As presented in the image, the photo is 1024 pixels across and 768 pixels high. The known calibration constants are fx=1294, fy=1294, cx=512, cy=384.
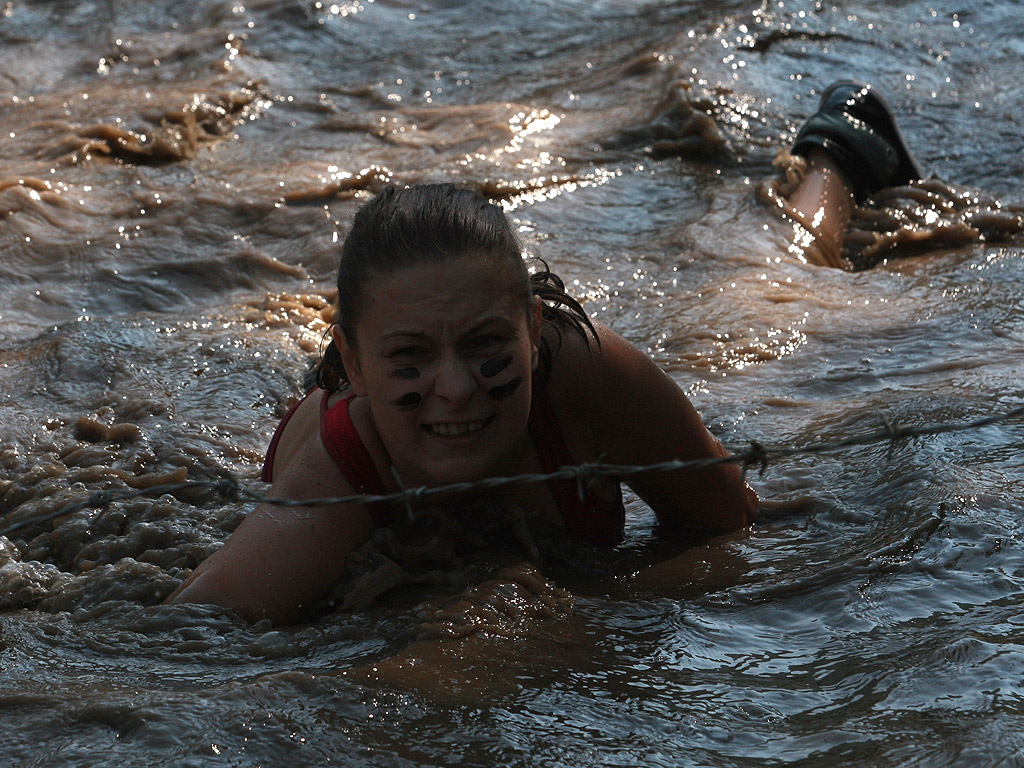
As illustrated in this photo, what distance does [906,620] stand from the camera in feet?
9.12

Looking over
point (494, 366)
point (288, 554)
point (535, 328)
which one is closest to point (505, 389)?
point (494, 366)

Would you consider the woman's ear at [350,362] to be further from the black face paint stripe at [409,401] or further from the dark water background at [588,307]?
the dark water background at [588,307]

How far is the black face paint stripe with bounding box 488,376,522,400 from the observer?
297 cm

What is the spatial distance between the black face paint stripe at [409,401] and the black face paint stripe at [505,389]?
0.17 meters

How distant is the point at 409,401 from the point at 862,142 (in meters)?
3.94

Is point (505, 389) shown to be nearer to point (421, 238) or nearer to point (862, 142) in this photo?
point (421, 238)

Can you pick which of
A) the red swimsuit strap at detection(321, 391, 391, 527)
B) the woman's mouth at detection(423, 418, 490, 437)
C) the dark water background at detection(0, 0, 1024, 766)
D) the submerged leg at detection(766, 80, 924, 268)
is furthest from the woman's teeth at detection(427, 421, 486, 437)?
the submerged leg at detection(766, 80, 924, 268)

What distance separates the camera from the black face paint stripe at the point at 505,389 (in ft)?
9.73

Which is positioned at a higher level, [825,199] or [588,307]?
[825,199]

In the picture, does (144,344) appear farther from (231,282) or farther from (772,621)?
(772,621)

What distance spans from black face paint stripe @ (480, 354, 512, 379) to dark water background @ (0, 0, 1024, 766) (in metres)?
0.59

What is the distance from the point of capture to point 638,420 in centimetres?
329

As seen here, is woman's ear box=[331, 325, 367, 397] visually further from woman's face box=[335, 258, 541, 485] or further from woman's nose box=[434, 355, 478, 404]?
woman's nose box=[434, 355, 478, 404]

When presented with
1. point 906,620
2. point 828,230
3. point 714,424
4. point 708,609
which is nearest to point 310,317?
point 714,424
